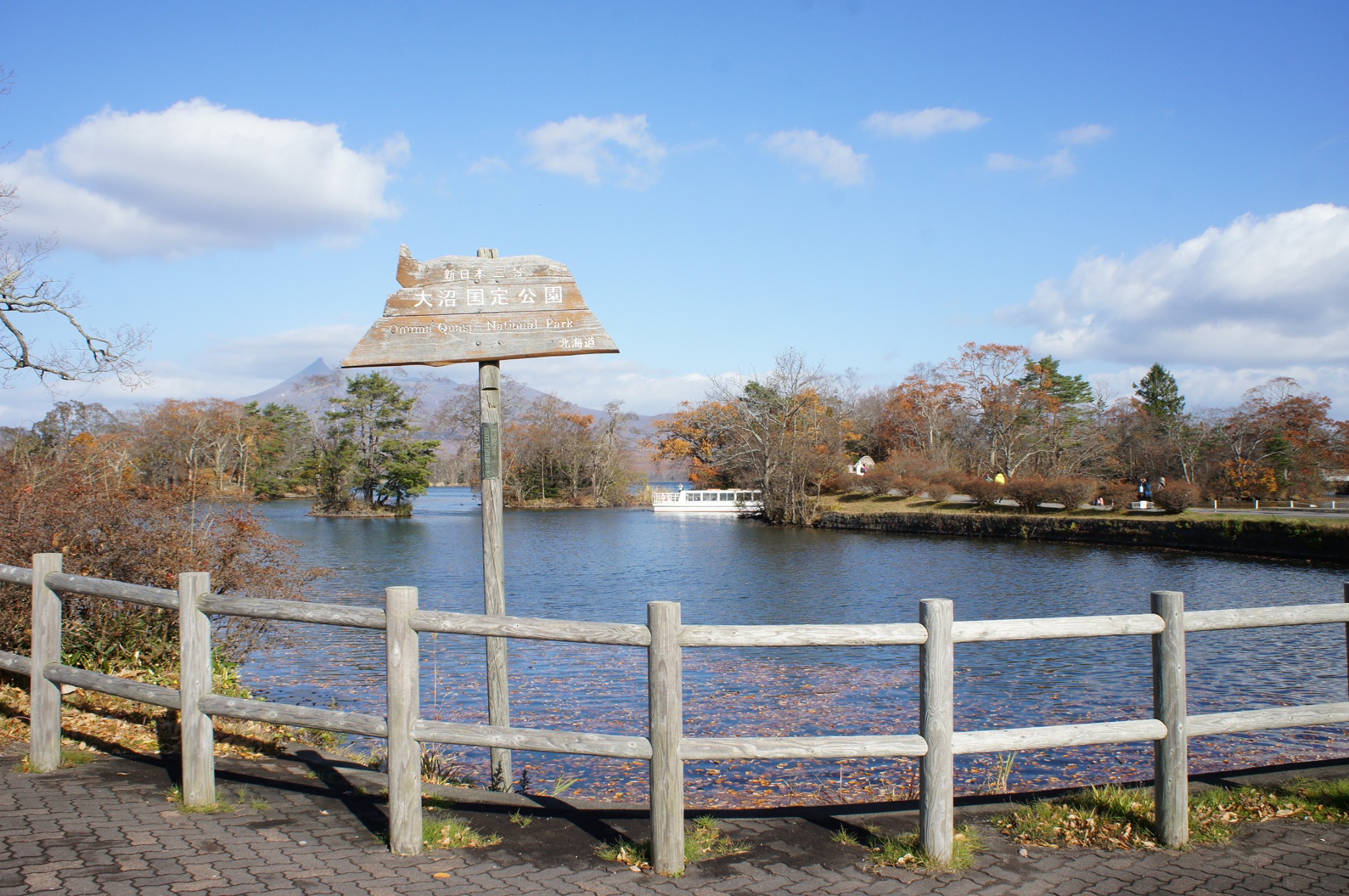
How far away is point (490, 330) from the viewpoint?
590cm

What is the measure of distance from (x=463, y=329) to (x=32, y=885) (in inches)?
144

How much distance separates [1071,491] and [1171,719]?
3751 centimetres

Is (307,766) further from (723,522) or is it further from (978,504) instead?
(723,522)

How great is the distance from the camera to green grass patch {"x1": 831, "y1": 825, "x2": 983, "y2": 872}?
4.09 m

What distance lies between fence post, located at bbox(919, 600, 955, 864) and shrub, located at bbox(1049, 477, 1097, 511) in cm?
3809

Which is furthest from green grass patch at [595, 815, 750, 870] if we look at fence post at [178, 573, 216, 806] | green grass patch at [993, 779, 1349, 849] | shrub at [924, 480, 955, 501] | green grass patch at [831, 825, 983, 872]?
shrub at [924, 480, 955, 501]

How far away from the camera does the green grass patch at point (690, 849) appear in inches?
163

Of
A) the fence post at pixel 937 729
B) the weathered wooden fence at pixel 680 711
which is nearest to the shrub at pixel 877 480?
the weathered wooden fence at pixel 680 711

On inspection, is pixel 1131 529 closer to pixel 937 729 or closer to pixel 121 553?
pixel 937 729

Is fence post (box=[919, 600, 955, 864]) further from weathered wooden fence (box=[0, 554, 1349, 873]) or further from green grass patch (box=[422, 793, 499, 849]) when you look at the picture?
green grass patch (box=[422, 793, 499, 849])

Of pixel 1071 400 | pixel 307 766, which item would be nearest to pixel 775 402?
pixel 1071 400

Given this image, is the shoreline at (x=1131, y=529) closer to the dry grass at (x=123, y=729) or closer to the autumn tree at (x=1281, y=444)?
the autumn tree at (x=1281, y=444)

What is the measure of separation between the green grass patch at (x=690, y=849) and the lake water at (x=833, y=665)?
8.66 feet

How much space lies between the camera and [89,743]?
20.0 ft
